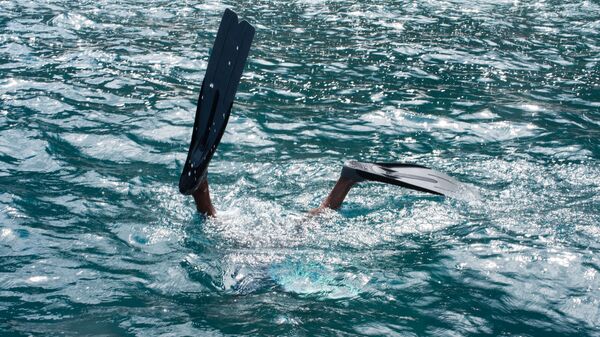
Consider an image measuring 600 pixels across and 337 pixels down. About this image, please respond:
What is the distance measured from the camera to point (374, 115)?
767 centimetres

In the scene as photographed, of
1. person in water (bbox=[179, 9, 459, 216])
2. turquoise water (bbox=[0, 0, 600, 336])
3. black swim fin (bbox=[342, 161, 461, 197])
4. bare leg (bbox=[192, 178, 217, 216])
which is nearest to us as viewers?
turquoise water (bbox=[0, 0, 600, 336])

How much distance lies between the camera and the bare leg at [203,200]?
5.14m

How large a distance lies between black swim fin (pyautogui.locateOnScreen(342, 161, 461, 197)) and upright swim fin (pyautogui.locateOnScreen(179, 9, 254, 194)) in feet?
3.43

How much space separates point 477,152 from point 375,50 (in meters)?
3.66

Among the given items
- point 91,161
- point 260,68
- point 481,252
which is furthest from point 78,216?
point 260,68

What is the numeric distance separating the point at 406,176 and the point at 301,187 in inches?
36.5

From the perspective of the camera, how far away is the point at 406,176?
18.5 ft

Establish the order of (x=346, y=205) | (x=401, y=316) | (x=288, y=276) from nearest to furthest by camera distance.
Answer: (x=401, y=316) < (x=288, y=276) < (x=346, y=205)

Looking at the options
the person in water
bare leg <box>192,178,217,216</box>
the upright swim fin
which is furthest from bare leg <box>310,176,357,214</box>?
the upright swim fin

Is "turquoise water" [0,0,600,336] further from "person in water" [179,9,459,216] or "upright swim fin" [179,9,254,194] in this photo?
"upright swim fin" [179,9,254,194]

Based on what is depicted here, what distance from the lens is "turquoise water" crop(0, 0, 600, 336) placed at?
4.27 metres

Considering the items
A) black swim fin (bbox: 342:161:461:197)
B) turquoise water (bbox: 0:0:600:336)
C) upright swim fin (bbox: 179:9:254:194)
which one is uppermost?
upright swim fin (bbox: 179:9:254:194)

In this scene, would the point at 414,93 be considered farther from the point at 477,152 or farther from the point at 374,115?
the point at 477,152

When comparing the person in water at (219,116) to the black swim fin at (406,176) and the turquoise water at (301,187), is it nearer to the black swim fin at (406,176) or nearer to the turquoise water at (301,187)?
the black swim fin at (406,176)
